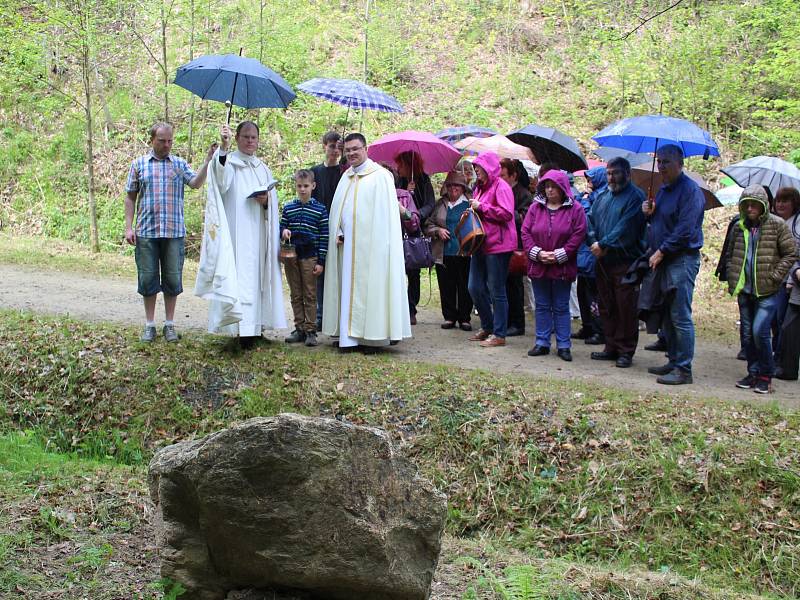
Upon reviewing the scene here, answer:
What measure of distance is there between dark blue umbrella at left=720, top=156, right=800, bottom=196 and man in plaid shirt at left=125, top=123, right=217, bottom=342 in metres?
5.99

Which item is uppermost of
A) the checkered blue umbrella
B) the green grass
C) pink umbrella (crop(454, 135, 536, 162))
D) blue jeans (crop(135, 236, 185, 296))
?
the checkered blue umbrella

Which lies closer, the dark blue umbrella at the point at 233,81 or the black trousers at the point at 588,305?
the dark blue umbrella at the point at 233,81

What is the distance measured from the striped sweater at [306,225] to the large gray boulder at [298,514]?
184 inches

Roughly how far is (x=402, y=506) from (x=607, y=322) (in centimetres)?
540

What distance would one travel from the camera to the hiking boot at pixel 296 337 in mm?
8656

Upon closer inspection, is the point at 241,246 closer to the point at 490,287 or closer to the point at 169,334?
the point at 169,334

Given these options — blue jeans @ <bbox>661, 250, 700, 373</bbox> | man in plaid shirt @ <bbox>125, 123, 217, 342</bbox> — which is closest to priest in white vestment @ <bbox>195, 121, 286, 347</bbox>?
man in plaid shirt @ <bbox>125, 123, 217, 342</bbox>

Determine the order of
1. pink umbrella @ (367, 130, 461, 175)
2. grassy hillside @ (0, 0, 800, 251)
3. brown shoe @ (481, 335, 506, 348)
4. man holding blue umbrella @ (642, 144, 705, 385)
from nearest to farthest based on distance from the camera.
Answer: man holding blue umbrella @ (642, 144, 705, 385), brown shoe @ (481, 335, 506, 348), pink umbrella @ (367, 130, 461, 175), grassy hillside @ (0, 0, 800, 251)

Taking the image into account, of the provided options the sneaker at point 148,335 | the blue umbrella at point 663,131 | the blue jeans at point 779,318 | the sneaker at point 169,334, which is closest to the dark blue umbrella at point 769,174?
the blue umbrella at point 663,131

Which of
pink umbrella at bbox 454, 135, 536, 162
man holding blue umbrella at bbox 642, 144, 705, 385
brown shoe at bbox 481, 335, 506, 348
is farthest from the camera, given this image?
pink umbrella at bbox 454, 135, 536, 162

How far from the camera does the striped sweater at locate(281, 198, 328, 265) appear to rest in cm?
835

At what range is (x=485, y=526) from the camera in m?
6.25

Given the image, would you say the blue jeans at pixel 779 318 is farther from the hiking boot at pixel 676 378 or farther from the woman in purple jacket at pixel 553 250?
the woman in purple jacket at pixel 553 250

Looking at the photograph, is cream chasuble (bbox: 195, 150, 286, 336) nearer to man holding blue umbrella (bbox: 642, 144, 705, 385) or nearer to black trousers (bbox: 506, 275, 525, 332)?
black trousers (bbox: 506, 275, 525, 332)
